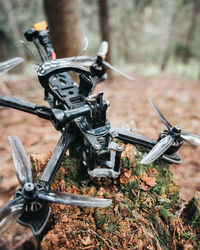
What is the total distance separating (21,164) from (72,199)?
68 cm

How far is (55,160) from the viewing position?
2.22 meters

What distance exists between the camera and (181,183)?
3.29 metres

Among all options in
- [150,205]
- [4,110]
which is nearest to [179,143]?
[150,205]

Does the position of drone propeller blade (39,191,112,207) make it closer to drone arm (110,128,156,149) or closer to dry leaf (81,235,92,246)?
dry leaf (81,235,92,246)

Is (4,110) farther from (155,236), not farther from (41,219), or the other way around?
(155,236)

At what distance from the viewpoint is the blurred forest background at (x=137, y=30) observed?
463 inches

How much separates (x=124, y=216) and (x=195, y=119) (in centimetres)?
348

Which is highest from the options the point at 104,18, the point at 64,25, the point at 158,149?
the point at 64,25

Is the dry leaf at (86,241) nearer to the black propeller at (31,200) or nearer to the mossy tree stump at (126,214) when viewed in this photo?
the mossy tree stump at (126,214)

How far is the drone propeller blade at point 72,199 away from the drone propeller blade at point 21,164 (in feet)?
0.80

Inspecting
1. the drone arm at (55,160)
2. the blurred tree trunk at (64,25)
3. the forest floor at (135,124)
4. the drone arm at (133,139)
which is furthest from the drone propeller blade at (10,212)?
the blurred tree trunk at (64,25)

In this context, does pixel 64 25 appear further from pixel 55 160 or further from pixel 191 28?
pixel 191 28

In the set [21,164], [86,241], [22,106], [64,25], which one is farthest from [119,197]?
[64,25]

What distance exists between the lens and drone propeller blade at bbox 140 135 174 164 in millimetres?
2154
